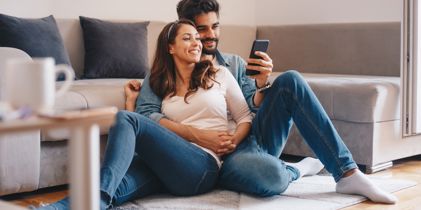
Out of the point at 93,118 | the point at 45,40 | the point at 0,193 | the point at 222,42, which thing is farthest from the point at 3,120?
the point at 222,42

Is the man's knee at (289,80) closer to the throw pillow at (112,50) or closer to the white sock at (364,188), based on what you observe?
the white sock at (364,188)

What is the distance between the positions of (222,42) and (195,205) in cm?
196

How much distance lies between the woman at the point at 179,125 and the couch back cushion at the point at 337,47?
4.81ft

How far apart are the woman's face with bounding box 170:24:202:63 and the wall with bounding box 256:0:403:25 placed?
1.85m

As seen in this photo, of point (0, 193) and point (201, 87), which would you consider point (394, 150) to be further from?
point (0, 193)

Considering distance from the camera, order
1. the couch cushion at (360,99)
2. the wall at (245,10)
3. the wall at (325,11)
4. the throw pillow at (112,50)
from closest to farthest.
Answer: the couch cushion at (360,99)
the throw pillow at (112,50)
the wall at (245,10)
the wall at (325,11)

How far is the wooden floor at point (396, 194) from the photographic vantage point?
7.55 ft

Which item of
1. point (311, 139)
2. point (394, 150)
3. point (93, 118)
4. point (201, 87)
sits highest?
point (93, 118)

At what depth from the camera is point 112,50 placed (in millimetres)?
3428

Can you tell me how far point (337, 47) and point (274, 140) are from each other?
160 cm

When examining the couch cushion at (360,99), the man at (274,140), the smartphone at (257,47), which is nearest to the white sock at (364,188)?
the man at (274,140)

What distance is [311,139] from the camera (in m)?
2.35

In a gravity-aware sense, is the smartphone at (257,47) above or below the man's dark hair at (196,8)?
below

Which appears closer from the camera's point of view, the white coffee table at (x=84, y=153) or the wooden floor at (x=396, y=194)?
the white coffee table at (x=84, y=153)
